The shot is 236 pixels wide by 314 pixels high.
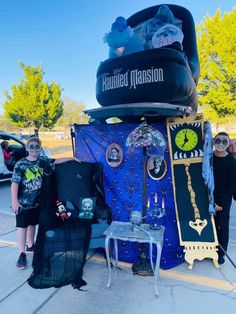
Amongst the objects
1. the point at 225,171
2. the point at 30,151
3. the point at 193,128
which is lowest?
the point at 225,171

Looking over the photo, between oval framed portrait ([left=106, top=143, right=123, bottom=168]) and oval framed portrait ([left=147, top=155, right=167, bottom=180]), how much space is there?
15.6 inches

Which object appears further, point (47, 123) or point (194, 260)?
point (47, 123)

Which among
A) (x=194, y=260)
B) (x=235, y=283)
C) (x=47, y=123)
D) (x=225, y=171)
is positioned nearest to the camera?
(x=235, y=283)

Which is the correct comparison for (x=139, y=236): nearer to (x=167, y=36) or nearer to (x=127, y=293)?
(x=127, y=293)

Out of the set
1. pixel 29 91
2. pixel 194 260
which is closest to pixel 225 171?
pixel 194 260

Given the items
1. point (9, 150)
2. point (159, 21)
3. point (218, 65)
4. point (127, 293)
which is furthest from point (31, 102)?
point (127, 293)

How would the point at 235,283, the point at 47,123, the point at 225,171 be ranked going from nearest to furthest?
the point at 235,283
the point at 225,171
the point at 47,123

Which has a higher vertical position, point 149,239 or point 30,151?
point 30,151

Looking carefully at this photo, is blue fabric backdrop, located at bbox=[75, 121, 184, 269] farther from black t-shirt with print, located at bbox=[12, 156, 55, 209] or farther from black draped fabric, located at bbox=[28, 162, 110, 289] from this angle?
black t-shirt with print, located at bbox=[12, 156, 55, 209]

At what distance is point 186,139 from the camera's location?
3029mm

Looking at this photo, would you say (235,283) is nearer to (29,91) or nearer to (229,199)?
(229,199)

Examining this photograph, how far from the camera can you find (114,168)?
3.33 m

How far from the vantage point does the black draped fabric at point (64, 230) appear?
9.20 ft

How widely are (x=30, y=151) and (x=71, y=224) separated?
3.42 feet
